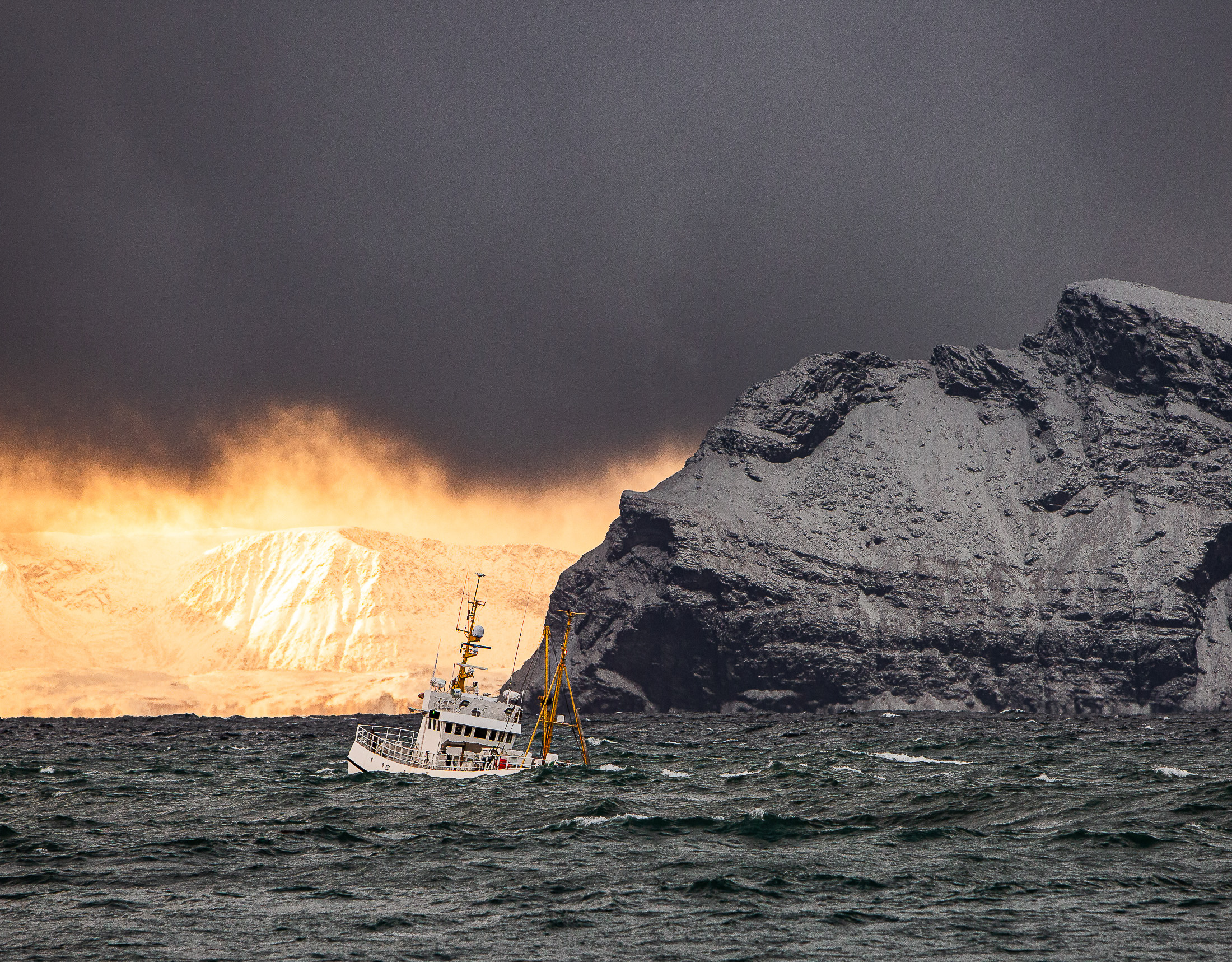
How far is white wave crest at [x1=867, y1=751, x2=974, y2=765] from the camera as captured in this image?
9850cm

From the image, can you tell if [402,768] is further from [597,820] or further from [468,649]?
[597,820]

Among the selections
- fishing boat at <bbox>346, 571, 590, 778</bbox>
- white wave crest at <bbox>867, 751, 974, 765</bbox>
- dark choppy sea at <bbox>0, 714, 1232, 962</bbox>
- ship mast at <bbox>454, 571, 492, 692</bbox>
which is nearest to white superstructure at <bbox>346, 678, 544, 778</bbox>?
fishing boat at <bbox>346, 571, 590, 778</bbox>

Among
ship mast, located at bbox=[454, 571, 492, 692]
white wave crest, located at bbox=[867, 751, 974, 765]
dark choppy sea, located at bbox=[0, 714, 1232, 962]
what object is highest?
ship mast, located at bbox=[454, 571, 492, 692]

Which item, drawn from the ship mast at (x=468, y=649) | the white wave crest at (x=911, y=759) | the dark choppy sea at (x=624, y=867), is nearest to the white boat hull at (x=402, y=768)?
the dark choppy sea at (x=624, y=867)

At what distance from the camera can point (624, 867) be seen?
4116 centimetres

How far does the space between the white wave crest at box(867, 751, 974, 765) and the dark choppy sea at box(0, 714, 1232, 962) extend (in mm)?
19300

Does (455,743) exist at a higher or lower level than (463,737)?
lower

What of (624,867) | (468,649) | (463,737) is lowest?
(624,867)

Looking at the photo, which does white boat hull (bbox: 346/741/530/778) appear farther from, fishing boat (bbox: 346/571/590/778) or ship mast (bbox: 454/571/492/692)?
ship mast (bbox: 454/571/492/692)

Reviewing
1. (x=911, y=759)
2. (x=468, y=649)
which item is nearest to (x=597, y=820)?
(x=468, y=649)

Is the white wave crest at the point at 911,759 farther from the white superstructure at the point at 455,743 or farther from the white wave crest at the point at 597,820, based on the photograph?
the white wave crest at the point at 597,820

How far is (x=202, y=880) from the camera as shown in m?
38.8

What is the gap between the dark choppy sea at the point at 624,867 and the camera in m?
29.7

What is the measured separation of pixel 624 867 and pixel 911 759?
71910 mm
